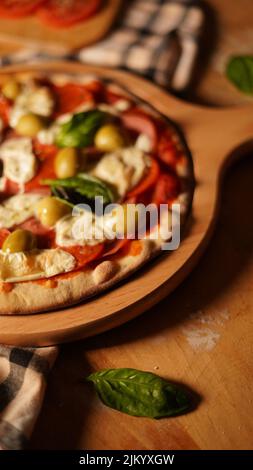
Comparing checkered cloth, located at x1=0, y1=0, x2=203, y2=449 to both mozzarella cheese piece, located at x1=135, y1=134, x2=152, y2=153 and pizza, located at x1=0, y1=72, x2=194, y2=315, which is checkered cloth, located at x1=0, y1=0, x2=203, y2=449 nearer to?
pizza, located at x1=0, y1=72, x2=194, y2=315

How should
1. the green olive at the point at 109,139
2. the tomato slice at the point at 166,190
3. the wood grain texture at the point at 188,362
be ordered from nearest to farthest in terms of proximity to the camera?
the wood grain texture at the point at 188,362
the tomato slice at the point at 166,190
the green olive at the point at 109,139

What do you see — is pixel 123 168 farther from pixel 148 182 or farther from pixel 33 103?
pixel 33 103

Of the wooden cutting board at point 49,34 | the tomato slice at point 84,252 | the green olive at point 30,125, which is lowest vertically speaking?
the tomato slice at point 84,252

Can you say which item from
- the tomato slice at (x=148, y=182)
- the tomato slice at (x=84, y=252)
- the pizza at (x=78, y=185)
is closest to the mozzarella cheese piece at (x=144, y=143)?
the pizza at (x=78, y=185)

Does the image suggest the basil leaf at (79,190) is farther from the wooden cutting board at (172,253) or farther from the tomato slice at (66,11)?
the tomato slice at (66,11)

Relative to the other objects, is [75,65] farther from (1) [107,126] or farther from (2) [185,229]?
(2) [185,229]

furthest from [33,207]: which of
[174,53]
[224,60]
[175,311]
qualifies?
[224,60]
